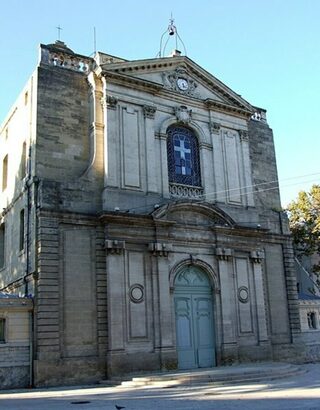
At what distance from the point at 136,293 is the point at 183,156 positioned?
643 cm

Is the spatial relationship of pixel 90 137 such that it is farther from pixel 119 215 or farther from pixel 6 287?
pixel 6 287

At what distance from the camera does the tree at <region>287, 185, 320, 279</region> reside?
98.6ft

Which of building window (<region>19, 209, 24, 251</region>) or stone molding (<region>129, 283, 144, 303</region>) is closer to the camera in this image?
stone molding (<region>129, 283, 144, 303</region>)

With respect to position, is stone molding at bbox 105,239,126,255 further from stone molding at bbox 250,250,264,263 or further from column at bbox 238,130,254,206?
column at bbox 238,130,254,206

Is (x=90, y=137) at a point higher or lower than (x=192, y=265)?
higher

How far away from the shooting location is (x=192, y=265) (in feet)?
67.8

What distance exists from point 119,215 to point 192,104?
6.92 m

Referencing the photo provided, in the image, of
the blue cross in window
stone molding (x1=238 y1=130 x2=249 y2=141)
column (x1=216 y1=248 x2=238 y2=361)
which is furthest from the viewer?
stone molding (x1=238 y1=130 x2=249 y2=141)

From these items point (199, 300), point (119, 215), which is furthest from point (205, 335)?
point (119, 215)

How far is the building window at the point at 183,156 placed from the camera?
21781 mm

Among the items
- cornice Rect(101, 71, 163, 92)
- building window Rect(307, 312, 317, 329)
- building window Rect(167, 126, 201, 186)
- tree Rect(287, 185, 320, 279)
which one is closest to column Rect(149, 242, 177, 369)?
building window Rect(167, 126, 201, 186)

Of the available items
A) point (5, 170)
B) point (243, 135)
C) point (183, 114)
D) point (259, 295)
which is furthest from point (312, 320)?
point (5, 170)

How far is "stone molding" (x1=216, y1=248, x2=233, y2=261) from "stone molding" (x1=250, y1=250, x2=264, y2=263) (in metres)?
1.22

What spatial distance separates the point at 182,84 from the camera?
75.6 ft
